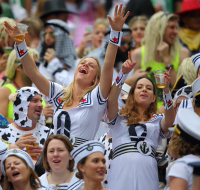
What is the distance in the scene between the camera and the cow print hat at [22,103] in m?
6.60

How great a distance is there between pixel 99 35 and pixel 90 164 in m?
4.84

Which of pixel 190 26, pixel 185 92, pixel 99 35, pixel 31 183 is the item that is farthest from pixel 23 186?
pixel 190 26

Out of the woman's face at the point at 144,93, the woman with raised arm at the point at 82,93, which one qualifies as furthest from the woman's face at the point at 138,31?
the woman with raised arm at the point at 82,93

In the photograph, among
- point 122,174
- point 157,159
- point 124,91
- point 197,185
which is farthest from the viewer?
point 124,91

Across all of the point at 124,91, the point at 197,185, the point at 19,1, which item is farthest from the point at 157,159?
the point at 19,1

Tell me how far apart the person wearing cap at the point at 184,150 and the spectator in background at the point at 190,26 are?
4736 millimetres

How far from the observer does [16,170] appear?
530cm

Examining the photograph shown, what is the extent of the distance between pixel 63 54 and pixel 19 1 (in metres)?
3.44

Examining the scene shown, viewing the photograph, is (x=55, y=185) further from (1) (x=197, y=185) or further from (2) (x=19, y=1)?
(2) (x=19, y=1)

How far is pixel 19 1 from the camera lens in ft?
38.9

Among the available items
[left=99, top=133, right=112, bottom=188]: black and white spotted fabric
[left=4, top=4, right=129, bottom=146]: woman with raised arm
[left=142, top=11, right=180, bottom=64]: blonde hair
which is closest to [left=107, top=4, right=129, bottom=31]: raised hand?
[left=4, top=4, right=129, bottom=146]: woman with raised arm

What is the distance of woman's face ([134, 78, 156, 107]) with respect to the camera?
6145 mm

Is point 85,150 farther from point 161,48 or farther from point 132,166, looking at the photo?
point 161,48

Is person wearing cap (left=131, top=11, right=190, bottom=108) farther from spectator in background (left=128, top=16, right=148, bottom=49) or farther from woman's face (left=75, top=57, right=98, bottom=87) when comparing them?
woman's face (left=75, top=57, right=98, bottom=87)
